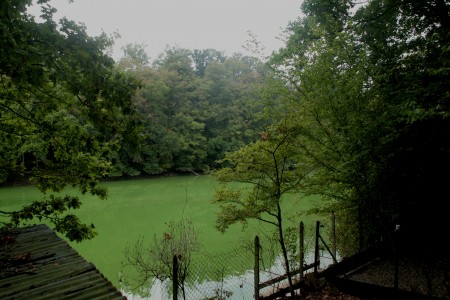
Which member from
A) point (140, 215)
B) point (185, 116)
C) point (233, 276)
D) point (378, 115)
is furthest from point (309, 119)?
point (185, 116)

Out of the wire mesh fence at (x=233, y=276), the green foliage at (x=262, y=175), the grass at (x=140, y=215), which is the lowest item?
the grass at (x=140, y=215)

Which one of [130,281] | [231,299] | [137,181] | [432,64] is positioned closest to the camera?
[432,64]

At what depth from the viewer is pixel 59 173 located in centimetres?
448

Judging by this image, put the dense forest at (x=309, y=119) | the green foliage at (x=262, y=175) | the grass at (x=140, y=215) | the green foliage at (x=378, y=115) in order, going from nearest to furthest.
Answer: the dense forest at (x=309, y=119) < the green foliage at (x=262, y=175) < the green foliage at (x=378, y=115) < the grass at (x=140, y=215)

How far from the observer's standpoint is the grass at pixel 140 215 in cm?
991

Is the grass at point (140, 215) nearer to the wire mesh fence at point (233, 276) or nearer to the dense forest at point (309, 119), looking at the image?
the wire mesh fence at point (233, 276)

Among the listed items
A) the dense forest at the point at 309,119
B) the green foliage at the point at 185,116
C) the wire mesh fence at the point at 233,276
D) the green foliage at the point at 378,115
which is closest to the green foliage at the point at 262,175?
the dense forest at the point at 309,119

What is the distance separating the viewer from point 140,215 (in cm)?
1527

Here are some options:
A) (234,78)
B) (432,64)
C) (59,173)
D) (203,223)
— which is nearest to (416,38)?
(432,64)

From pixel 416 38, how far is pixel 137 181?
83.2 feet

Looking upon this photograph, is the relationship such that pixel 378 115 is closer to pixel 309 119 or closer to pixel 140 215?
pixel 309 119

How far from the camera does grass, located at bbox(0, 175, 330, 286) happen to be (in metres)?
9.91

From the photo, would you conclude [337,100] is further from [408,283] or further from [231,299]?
[231,299]

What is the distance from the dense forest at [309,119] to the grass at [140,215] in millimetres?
1453
